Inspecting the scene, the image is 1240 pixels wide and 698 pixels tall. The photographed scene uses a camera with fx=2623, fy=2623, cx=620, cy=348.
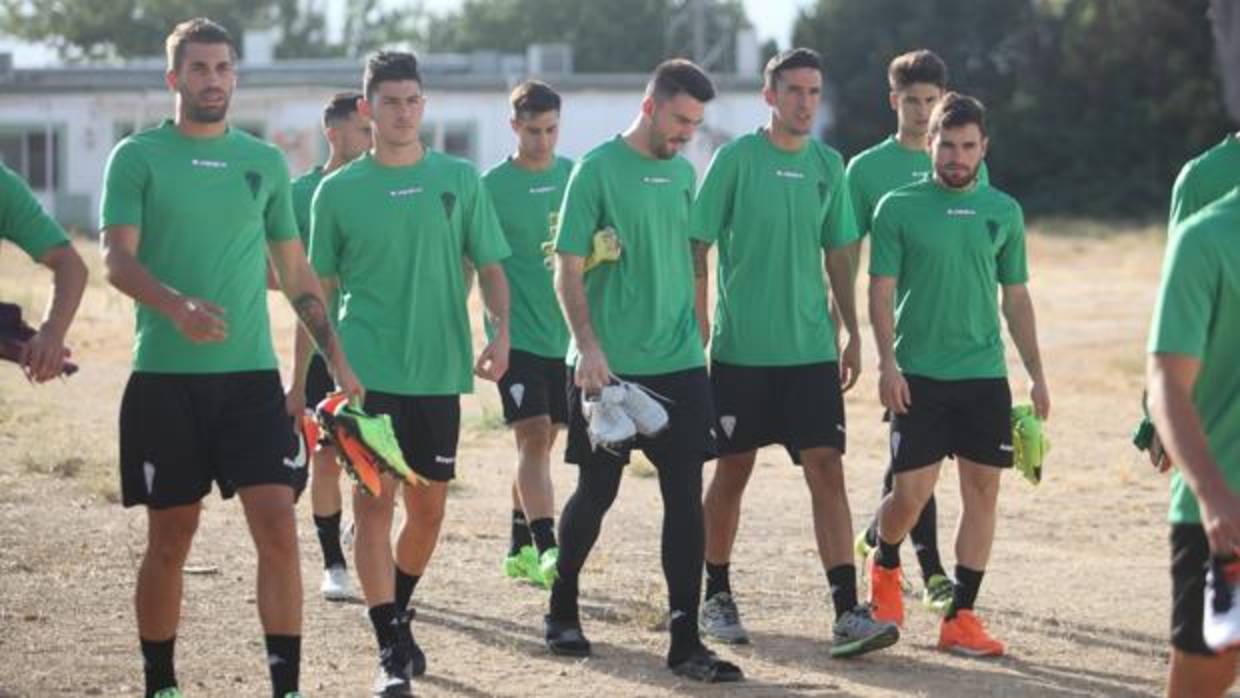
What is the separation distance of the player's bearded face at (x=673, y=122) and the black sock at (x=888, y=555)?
210 cm

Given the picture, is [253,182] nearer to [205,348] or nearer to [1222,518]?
[205,348]

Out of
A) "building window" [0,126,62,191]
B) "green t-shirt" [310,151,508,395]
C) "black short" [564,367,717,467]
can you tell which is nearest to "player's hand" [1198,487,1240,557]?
"black short" [564,367,717,467]

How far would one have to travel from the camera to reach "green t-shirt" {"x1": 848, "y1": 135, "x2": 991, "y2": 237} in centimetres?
1161

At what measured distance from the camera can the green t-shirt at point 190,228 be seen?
28.2 feet

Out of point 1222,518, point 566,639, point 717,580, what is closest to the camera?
point 1222,518

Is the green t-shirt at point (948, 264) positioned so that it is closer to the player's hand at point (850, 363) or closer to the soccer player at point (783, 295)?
the soccer player at point (783, 295)

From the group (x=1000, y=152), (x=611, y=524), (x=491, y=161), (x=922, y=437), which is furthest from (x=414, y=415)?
(x=1000, y=152)

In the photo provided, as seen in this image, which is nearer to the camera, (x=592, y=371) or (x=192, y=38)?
(x=192, y=38)

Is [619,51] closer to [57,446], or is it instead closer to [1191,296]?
[57,446]

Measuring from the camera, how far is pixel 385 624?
Answer: 9.58 metres

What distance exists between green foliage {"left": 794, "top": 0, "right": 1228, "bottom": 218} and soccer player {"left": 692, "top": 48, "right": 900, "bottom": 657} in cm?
5187

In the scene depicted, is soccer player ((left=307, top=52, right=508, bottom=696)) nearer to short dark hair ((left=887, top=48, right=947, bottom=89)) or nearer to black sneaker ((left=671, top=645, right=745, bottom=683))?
black sneaker ((left=671, top=645, right=745, bottom=683))

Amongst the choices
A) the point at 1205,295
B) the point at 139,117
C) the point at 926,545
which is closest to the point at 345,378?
the point at 1205,295

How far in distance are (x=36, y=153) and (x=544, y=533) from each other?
4971 cm
